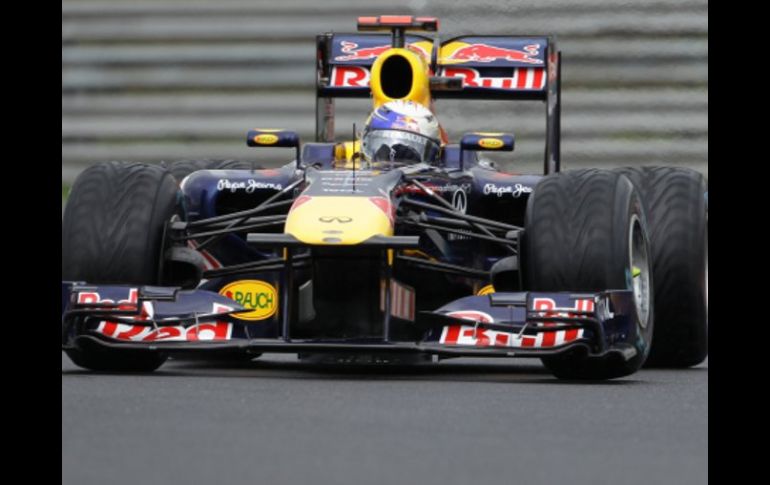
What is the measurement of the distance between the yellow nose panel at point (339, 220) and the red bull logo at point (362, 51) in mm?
2375

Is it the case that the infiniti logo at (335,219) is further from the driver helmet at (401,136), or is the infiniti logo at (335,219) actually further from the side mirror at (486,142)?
the driver helmet at (401,136)

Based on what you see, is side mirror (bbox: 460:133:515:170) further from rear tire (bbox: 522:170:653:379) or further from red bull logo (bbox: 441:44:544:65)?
red bull logo (bbox: 441:44:544:65)

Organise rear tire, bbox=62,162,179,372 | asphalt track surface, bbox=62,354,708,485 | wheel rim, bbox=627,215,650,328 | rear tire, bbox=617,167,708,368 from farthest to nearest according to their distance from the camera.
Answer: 1. rear tire, bbox=617,167,708,368
2. wheel rim, bbox=627,215,650,328
3. rear tire, bbox=62,162,179,372
4. asphalt track surface, bbox=62,354,708,485

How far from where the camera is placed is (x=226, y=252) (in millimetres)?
8992

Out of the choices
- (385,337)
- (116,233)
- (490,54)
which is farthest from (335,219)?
(490,54)

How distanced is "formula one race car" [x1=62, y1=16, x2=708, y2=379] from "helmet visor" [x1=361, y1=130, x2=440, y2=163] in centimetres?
3

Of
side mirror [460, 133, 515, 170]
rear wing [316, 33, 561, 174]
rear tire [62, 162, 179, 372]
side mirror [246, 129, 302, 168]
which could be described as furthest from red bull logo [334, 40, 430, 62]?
rear tire [62, 162, 179, 372]

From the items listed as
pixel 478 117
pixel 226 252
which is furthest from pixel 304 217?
pixel 478 117

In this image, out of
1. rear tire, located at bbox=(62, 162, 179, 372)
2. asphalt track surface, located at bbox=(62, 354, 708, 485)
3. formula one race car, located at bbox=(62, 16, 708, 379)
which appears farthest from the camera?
rear tire, located at bbox=(62, 162, 179, 372)

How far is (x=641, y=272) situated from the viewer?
8.35 metres

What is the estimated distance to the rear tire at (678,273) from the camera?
905 centimetres

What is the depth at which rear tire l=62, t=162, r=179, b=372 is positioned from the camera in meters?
7.95

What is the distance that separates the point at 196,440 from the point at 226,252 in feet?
13.1

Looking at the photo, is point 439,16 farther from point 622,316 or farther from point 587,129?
point 622,316
